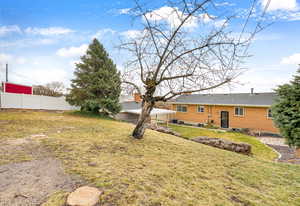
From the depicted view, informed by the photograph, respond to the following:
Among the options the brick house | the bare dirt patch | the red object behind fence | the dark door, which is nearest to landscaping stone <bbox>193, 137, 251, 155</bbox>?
the brick house

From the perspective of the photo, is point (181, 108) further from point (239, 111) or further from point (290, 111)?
point (290, 111)

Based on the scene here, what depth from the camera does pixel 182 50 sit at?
441cm

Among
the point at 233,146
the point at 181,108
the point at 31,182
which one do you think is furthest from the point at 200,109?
the point at 31,182

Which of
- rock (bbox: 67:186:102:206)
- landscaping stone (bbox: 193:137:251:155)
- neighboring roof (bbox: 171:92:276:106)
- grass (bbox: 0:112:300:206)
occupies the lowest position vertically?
landscaping stone (bbox: 193:137:251:155)

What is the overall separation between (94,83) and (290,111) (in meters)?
11.9

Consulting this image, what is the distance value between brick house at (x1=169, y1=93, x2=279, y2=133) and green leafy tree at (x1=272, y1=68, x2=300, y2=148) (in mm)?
6487

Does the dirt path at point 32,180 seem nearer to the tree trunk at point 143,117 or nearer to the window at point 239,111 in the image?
the tree trunk at point 143,117

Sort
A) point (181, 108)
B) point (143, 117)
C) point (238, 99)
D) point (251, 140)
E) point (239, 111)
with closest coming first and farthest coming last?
point (143, 117), point (251, 140), point (239, 111), point (238, 99), point (181, 108)

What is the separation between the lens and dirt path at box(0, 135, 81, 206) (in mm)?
1580

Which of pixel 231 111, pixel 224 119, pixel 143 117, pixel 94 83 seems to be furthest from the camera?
pixel 224 119

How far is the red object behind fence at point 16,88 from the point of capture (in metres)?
11.9

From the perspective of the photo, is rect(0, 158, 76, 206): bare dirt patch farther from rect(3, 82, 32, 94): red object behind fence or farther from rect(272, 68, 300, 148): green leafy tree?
rect(3, 82, 32, 94): red object behind fence

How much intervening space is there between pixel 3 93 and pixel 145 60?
1293 cm

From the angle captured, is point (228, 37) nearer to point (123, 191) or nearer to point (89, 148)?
point (123, 191)
